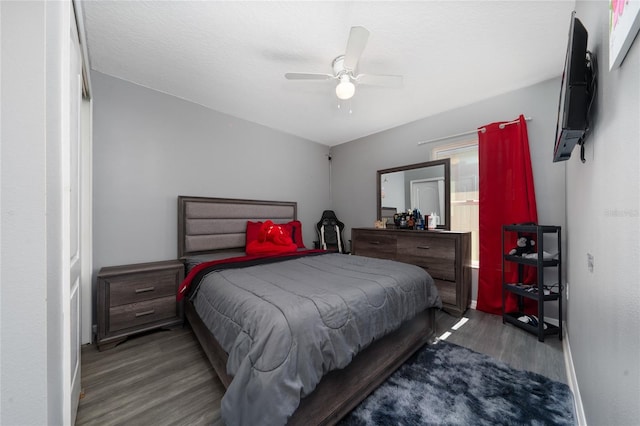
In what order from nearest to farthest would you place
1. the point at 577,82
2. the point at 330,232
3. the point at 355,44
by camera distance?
the point at 577,82 → the point at 355,44 → the point at 330,232

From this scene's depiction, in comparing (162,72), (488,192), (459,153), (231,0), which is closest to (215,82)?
(162,72)

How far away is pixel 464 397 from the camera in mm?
1551

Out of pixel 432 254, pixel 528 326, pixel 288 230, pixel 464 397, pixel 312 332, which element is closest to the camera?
→ pixel 312 332

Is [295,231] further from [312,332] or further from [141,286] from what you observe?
[312,332]

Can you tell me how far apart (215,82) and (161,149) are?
1006 millimetres

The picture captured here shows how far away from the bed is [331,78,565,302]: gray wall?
1.74 meters

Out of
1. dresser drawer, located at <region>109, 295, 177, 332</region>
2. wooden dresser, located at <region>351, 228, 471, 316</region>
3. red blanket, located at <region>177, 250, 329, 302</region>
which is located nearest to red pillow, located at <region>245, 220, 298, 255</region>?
red blanket, located at <region>177, 250, 329, 302</region>

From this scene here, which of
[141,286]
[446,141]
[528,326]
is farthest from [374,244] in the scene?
[141,286]

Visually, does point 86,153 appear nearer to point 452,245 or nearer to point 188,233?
point 188,233

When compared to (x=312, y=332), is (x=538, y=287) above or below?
below

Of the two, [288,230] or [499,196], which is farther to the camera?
[288,230]

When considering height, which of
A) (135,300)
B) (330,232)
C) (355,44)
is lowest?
(135,300)

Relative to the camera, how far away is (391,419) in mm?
1379

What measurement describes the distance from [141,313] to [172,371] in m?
0.77
